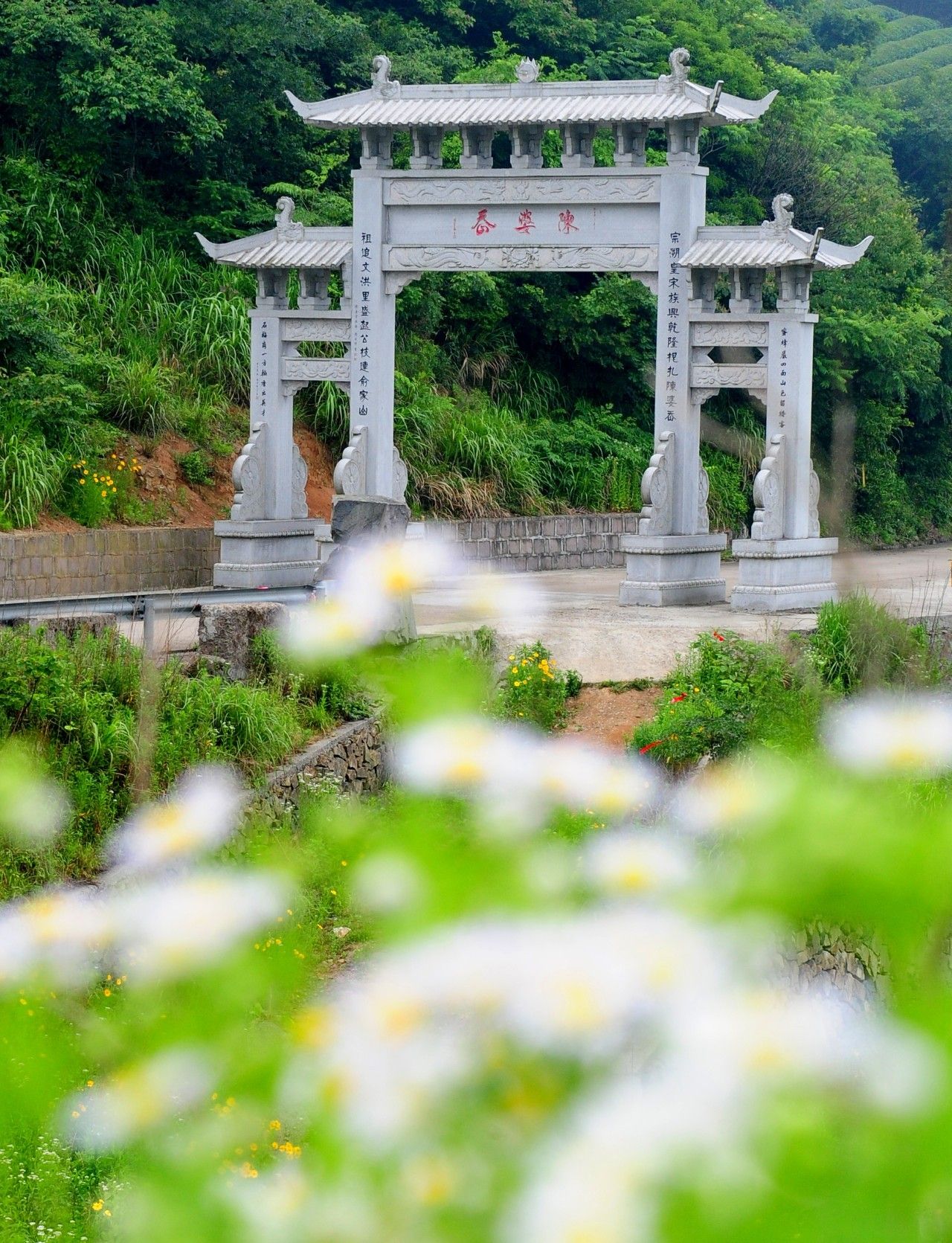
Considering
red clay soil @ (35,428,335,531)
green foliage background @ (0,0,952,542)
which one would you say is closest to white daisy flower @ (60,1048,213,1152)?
green foliage background @ (0,0,952,542)

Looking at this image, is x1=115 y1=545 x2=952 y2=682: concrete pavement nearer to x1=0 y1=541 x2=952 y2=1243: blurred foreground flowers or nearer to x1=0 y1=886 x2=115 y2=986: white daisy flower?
x1=0 y1=886 x2=115 y2=986: white daisy flower

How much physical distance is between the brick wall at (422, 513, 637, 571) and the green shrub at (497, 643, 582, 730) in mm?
5695

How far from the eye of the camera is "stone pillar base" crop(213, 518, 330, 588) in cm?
1496

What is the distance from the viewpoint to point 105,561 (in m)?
14.7

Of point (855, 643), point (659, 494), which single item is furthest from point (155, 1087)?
point (659, 494)

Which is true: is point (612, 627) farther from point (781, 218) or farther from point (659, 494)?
point (781, 218)

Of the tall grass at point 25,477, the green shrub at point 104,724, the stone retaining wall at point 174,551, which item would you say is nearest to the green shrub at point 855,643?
the stone retaining wall at point 174,551

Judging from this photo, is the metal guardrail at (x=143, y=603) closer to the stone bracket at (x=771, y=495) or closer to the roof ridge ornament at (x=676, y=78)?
the stone bracket at (x=771, y=495)

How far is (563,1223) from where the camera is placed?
0.99 m

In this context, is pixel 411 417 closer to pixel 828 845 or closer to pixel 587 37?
pixel 587 37

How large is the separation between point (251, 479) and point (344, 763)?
5526mm

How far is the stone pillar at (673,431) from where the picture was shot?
548 inches

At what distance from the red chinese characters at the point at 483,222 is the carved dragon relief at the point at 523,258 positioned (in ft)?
0.46

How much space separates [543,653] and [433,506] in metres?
7.37
